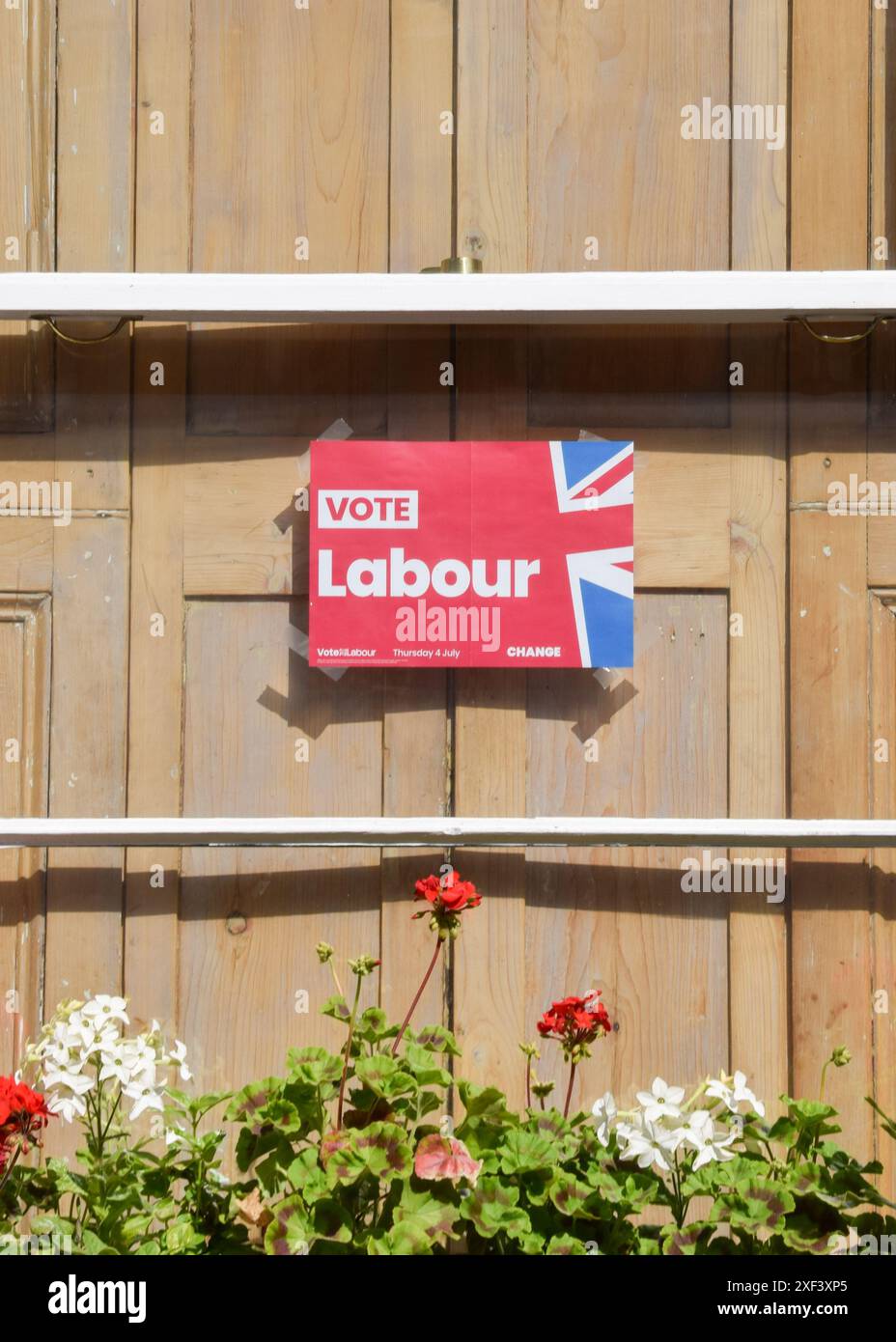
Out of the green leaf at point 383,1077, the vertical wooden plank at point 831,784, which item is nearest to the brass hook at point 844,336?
the vertical wooden plank at point 831,784

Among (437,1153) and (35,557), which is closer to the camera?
(437,1153)

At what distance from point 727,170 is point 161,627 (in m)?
1.52

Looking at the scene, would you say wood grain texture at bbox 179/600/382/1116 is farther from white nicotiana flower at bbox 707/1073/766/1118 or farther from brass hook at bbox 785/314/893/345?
brass hook at bbox 785/314/893/345

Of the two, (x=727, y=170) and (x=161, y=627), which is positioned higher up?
(x=727, y=170)

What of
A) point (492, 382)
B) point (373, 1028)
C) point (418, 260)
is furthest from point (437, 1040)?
point (418, 260)

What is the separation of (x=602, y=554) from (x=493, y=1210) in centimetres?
125

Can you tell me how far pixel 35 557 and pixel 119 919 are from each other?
2.53 feet

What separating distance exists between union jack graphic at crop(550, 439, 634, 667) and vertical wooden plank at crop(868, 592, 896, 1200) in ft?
1.72

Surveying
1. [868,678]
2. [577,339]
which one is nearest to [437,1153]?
[868,678]

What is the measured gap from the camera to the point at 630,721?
2.27 meters

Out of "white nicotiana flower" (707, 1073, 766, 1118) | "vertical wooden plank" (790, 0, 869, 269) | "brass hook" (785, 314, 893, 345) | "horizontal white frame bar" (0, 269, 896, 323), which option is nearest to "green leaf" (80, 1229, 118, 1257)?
"white nicotiana flower" (707, 1073, 766, 1118)

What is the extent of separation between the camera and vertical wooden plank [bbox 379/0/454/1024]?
2.26 meters

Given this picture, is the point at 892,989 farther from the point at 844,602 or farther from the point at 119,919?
the point at 119,919

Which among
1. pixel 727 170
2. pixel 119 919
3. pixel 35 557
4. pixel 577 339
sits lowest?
pixel 119 919
